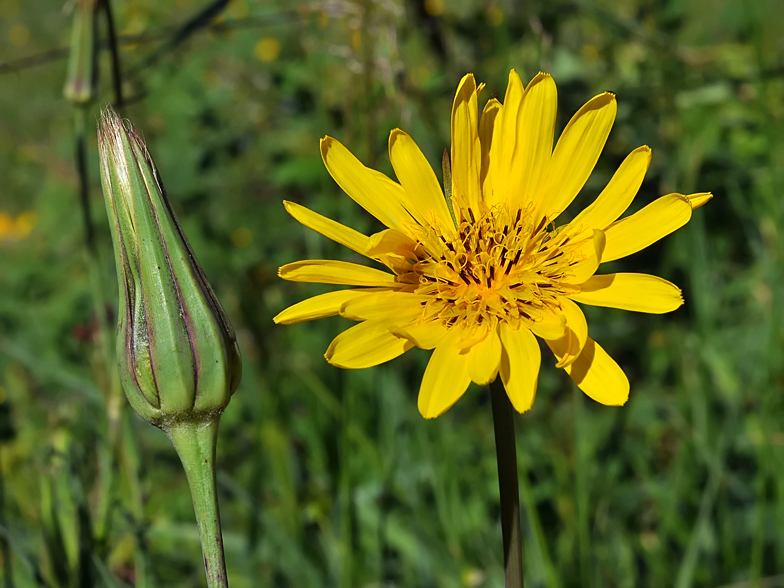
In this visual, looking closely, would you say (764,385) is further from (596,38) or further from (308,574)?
(596,38)

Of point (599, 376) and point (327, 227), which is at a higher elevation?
point (327, 227)

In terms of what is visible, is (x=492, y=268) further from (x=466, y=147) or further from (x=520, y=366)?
(x=520, y=366)

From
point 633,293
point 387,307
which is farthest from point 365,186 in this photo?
point 633,293

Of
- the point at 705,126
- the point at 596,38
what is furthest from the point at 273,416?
the point at 596,38

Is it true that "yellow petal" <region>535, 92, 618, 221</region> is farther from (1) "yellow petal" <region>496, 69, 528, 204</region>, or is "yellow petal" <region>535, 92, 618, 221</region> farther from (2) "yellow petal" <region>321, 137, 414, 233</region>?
(2) "yellow petal" <region>321, 137, 414, 233</region>

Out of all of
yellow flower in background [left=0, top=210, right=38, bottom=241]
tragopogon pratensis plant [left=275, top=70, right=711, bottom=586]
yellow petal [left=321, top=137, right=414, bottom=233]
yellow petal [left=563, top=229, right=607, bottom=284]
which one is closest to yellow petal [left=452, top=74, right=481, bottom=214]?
tragopogon pratensis plant [left=275, top=70, right=711, bottom=586]

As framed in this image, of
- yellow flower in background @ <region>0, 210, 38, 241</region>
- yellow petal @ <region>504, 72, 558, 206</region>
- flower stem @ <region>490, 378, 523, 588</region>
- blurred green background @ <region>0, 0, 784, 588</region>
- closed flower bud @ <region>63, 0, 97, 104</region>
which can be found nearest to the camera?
flower stem @ <region>490, 378, 523, 588</region>
